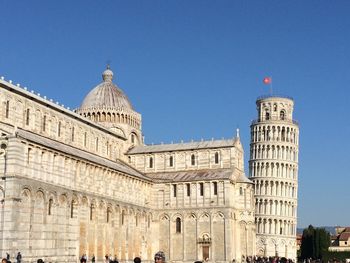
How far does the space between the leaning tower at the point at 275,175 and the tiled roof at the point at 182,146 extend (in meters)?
27.6

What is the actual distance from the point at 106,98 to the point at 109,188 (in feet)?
66.4

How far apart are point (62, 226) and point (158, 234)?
69.0 ft

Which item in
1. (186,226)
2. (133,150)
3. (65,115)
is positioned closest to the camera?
(65,115)

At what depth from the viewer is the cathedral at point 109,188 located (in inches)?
1770

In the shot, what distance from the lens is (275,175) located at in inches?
3866

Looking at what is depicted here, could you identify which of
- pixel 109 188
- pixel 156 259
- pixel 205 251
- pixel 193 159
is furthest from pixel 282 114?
pixel 156 259

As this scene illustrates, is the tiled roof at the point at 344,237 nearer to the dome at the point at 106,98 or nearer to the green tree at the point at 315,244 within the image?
the green tree at the point at 315,244

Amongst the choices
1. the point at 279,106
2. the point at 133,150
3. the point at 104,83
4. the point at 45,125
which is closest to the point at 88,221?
the point at 45,125

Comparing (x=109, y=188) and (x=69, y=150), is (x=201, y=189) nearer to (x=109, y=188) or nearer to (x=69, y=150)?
(x=109, y=188)

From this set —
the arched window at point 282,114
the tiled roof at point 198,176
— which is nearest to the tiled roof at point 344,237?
the arched window at point 282,114

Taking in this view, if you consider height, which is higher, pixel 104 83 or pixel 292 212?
pixel 104 83

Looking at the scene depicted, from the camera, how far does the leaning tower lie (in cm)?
9650

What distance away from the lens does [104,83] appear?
79.3 m

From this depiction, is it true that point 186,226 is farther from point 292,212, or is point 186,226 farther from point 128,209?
point 292,212
